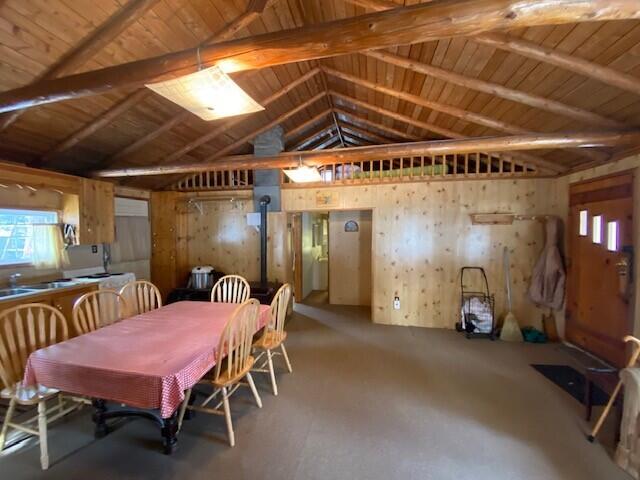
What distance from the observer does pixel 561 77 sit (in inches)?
102

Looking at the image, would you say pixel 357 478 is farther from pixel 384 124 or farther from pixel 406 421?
pixel 384 124

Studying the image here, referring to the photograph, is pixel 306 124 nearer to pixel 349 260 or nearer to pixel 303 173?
pixel 303 173

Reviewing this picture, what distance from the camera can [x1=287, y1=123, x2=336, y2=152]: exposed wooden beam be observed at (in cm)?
585

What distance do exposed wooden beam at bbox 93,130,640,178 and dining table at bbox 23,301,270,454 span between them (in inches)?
93.6

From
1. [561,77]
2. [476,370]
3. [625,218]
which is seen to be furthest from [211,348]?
[625,218]

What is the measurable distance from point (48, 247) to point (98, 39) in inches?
112

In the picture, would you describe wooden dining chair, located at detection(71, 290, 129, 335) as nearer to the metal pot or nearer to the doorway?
the metal pot

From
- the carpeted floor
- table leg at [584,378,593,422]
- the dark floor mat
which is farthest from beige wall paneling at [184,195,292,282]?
table leg at [584,378,593,422]

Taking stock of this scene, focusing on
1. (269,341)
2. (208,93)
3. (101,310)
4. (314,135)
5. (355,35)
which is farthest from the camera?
(314,135)

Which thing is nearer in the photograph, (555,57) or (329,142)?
(555,57)

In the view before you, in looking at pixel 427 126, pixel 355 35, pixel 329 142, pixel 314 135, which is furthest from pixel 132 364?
pixel 329 142

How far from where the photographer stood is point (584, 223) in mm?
3766

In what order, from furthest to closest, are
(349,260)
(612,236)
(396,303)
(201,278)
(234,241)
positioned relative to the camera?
1. (349,260)
2. (234,241)
3. (201,278)
4. (396,303)
5. (612,236)

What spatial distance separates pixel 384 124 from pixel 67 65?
4.10m
